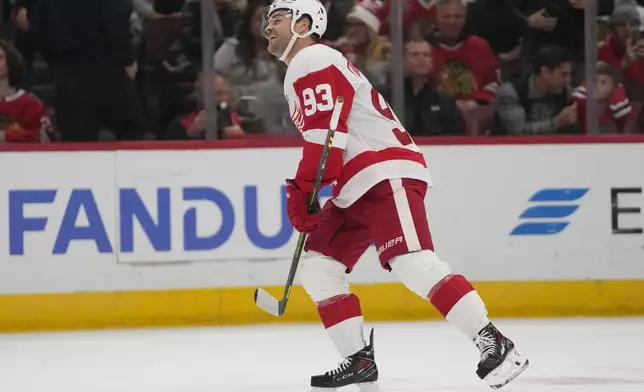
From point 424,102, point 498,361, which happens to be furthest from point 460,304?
point 424,102

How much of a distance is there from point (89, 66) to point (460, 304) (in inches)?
119

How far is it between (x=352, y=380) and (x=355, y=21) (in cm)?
279

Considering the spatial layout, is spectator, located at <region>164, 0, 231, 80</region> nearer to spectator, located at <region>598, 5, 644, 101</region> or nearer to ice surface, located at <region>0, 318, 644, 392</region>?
ice surface, located at <region>0, 318, 644, 392</region>

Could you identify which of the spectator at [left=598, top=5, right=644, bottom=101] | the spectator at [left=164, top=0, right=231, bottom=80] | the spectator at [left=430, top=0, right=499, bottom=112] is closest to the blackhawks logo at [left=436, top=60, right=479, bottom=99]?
the spectator at [left=430, top=0, right=499, bottom=112]

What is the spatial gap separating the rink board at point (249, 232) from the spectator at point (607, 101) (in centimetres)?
21

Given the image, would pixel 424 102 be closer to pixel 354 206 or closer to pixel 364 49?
pixel 364 49

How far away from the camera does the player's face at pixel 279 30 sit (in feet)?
12.1

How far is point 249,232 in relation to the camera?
5777 mm

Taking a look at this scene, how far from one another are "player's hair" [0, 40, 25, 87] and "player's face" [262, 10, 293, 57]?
2490 mm

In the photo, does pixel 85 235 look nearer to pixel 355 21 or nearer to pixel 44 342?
pixel 44 342

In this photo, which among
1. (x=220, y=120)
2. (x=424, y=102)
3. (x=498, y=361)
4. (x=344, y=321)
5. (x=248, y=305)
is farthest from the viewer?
(x=424, y=102)

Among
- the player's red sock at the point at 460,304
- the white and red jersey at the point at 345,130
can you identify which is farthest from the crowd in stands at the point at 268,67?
the player's red sock at the point at 460,304

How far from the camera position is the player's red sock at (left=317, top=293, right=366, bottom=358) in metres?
3.68

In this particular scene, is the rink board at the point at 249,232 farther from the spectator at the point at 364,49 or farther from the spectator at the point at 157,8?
the spectator at the point at 157,8
